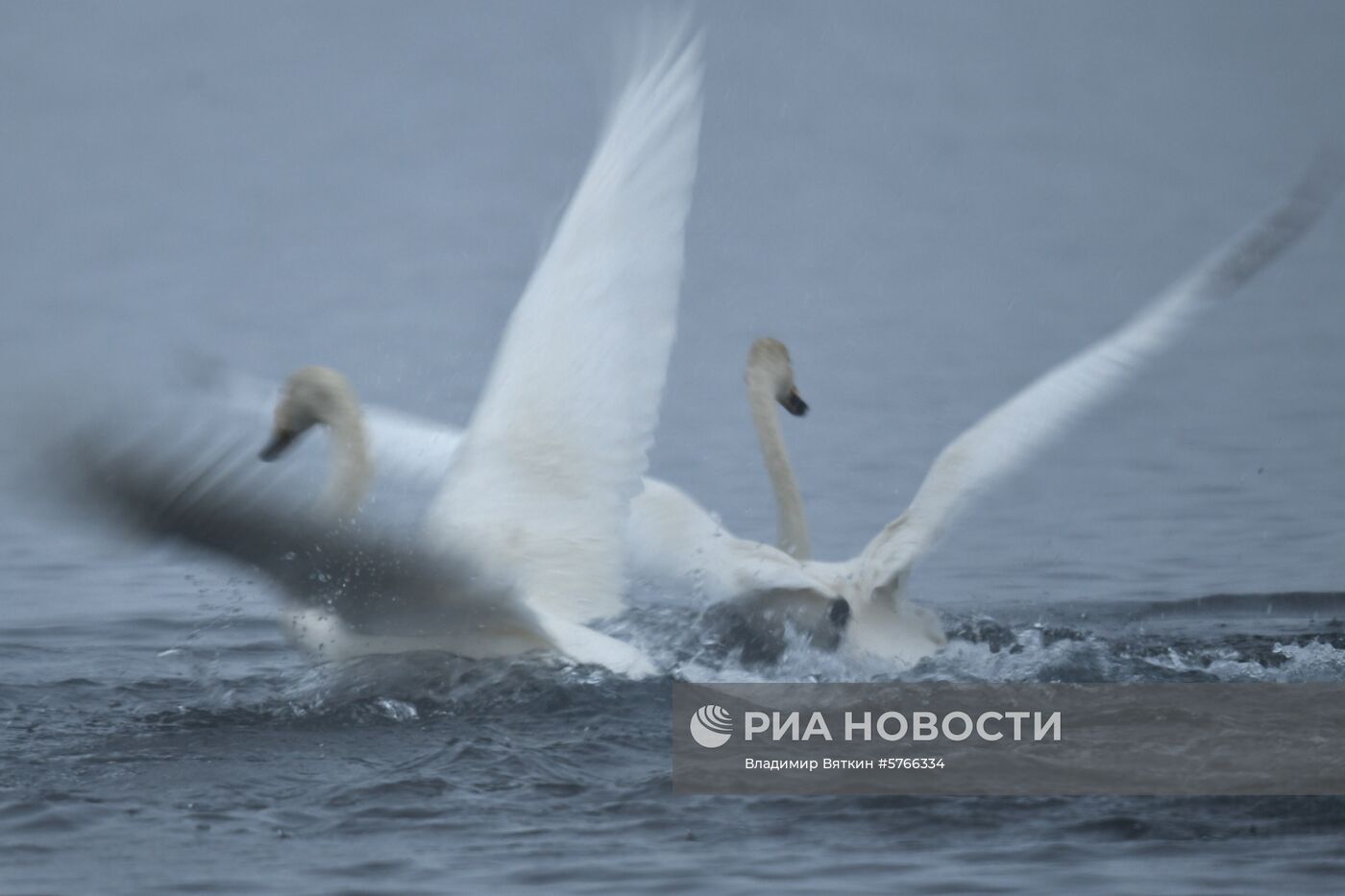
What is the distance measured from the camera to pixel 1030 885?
5383 millimetres

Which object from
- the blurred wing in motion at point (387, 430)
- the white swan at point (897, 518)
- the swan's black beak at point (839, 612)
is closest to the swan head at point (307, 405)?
the blurred wing in motion at point (387, 430)

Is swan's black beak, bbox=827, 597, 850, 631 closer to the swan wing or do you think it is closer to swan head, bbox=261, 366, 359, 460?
the swan wing

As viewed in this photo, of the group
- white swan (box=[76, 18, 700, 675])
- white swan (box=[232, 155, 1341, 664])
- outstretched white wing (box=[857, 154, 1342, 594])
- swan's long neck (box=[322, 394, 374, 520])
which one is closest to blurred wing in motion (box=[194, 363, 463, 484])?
white swan (box=[232, 155, 1341, 664])

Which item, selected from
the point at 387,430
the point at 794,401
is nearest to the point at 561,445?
the point at 387,430

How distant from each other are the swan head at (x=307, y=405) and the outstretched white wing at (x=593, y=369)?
58cm

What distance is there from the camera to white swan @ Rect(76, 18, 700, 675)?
266 inches

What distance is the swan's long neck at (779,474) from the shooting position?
334 inches

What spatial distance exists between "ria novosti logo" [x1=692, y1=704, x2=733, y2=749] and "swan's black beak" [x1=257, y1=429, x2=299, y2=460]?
1.92 metres

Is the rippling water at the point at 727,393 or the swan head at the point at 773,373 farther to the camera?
the swan head at the point at 773,373

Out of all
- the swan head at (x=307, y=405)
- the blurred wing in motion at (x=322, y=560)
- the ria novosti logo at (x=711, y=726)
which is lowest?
the ria novosti logo at (x=711, y=726)

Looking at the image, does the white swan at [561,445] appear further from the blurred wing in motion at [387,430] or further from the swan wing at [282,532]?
the blurred wing in motion at [387,430]

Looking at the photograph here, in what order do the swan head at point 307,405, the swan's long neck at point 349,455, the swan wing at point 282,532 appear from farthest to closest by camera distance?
1. the swan head at point 307,405
2. the swan's long neck at point 349,455
3. the swan wing at point 282,532

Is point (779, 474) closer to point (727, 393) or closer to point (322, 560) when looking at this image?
point (322, 560)

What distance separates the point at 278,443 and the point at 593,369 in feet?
4.02
